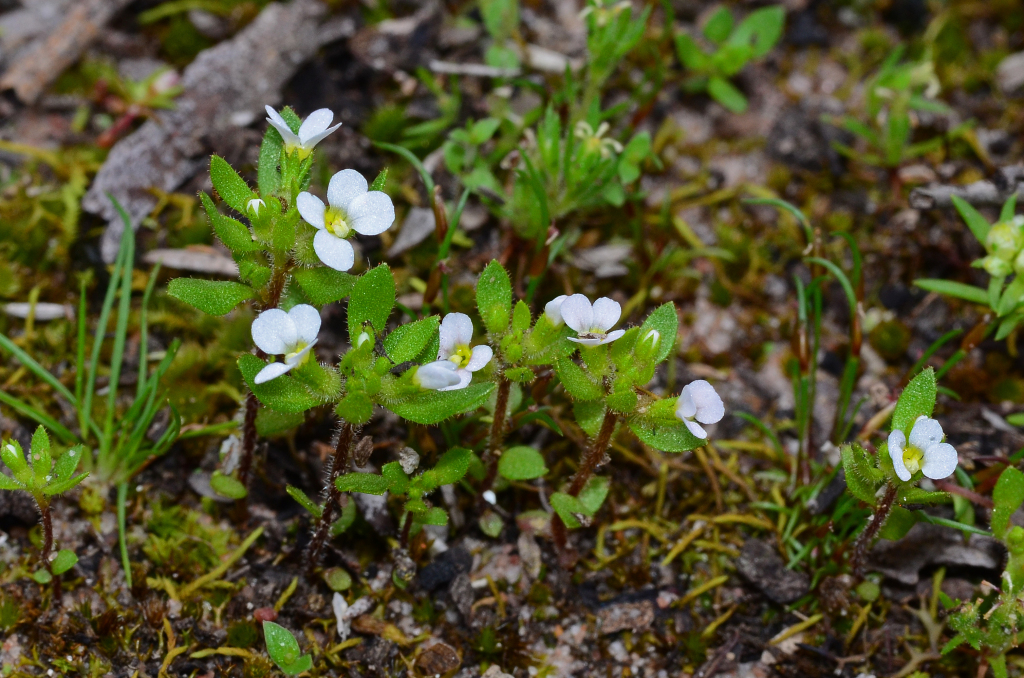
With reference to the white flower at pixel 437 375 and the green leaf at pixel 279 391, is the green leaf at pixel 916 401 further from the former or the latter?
the green leaf at pixel 279 391

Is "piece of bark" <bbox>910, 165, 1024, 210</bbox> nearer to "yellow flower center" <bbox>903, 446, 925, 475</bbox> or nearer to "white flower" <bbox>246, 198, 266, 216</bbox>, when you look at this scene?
"yellow flower center" <bbox>903, 446, 925, 475</bbox>

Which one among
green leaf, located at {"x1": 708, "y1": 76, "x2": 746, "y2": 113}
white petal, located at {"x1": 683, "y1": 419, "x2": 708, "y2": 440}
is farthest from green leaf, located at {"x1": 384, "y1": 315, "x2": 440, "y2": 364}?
green leaf, located at {"x1": 708, "y1": 76, "x2": 746, "y2": 113}

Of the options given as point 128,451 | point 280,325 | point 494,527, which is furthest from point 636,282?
point 128,451

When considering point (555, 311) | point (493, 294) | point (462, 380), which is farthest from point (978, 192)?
point (462, 380)

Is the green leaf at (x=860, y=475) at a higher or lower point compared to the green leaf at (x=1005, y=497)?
higher

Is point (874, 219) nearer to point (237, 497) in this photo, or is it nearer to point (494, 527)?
point (494, 527)

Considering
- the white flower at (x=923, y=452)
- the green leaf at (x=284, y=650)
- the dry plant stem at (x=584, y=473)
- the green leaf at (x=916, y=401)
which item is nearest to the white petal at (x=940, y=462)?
the white flower at (x=923, y=452)
